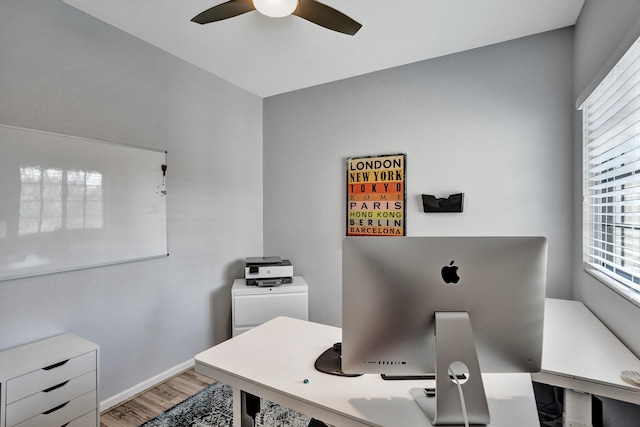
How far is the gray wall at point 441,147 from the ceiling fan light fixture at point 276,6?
1.48 meters

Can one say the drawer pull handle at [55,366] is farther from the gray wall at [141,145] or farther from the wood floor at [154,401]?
the wood floor at [154,401]

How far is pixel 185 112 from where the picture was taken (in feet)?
8.87

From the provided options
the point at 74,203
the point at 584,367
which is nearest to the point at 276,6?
the point at 74,203

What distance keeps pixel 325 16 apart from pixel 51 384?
7.72ft

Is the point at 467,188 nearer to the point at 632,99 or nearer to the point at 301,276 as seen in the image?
the point at 632,99

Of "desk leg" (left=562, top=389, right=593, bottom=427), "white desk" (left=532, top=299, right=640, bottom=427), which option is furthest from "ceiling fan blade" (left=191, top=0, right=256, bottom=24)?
"desk leg" (left=562, top=389, right=593, bottom=427)

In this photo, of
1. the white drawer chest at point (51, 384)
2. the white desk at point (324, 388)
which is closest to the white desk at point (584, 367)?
the white desk at point (324, 388)

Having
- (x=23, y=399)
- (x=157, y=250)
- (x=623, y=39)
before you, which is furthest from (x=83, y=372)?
(x=623, y=39)

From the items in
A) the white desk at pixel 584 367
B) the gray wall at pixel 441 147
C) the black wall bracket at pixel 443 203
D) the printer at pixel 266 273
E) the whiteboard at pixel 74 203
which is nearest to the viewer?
the white desk at pixel 584 367

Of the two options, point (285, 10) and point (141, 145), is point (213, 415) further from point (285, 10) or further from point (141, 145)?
point (285, 10)

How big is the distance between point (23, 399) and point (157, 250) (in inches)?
45.3

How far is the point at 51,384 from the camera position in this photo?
1.60m

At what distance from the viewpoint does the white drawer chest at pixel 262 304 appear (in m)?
2.78

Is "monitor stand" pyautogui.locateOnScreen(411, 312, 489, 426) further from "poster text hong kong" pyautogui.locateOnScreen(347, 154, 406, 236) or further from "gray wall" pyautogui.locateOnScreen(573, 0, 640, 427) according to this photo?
"poster text hong kong" pyautogui.locateOnScreen(347, 154, 406, 236)
